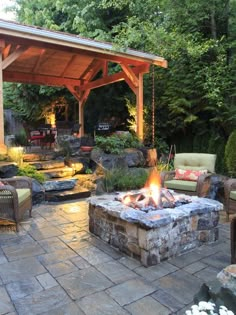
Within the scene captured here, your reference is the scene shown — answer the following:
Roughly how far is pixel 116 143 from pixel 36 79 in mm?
4324

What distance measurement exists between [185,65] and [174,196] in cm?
516

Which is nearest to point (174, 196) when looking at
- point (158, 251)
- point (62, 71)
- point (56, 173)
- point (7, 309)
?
point (158, 251)

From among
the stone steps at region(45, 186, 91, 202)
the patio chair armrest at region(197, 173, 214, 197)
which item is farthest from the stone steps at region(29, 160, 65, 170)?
the patio chair armrest at region(197, 173, 214, 197)

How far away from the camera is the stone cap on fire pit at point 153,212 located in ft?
8.83

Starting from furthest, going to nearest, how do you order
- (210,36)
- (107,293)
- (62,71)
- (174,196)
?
1. (62,71)
2. (210,36)
3. (174,196)
4. (107,293)

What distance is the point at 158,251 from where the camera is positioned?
272cm

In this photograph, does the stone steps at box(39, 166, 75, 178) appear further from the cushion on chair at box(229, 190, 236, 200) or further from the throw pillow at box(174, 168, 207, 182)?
the cushion on chair at box(229, 190, 236, 200)

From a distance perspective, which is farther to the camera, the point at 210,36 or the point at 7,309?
the point at 210,36

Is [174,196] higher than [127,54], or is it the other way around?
[127,54]

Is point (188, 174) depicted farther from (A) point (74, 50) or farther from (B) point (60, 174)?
(A) point (74, 50)

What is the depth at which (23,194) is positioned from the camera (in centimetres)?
383

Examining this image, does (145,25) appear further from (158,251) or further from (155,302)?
(155,302)

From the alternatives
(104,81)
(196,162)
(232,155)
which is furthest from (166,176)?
(104,81)

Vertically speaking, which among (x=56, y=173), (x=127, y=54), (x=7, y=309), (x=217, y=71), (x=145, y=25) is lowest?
(x=7, y=309)
